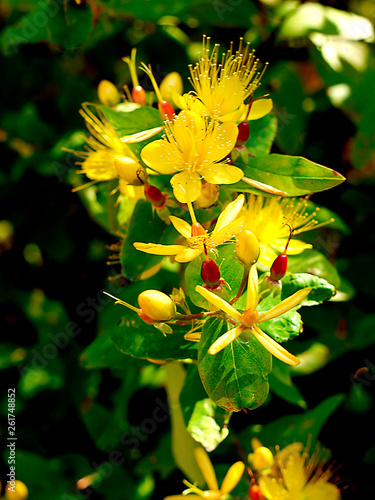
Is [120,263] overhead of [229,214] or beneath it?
beneath

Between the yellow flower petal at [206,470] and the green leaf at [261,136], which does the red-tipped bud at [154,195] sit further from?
the yellow flower petal at [206,470]

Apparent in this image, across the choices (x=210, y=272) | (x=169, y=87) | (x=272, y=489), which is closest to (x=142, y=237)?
(x=210, y=272)

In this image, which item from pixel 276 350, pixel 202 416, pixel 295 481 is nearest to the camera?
pixel 276 350

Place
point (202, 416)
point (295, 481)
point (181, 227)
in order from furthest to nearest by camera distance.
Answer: point (295, 481)
point (202, 416)
point (181, 227)

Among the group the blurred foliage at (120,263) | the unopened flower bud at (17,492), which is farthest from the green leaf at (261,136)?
the unopened flower bud at (17,492)

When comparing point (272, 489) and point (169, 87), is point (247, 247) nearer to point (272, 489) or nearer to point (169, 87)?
point (169, 87)

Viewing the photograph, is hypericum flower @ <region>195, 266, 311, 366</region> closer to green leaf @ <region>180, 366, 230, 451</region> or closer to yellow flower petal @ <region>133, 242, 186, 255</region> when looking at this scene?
yellow flower petal @ <region>133, 242, 186, 255</region>
